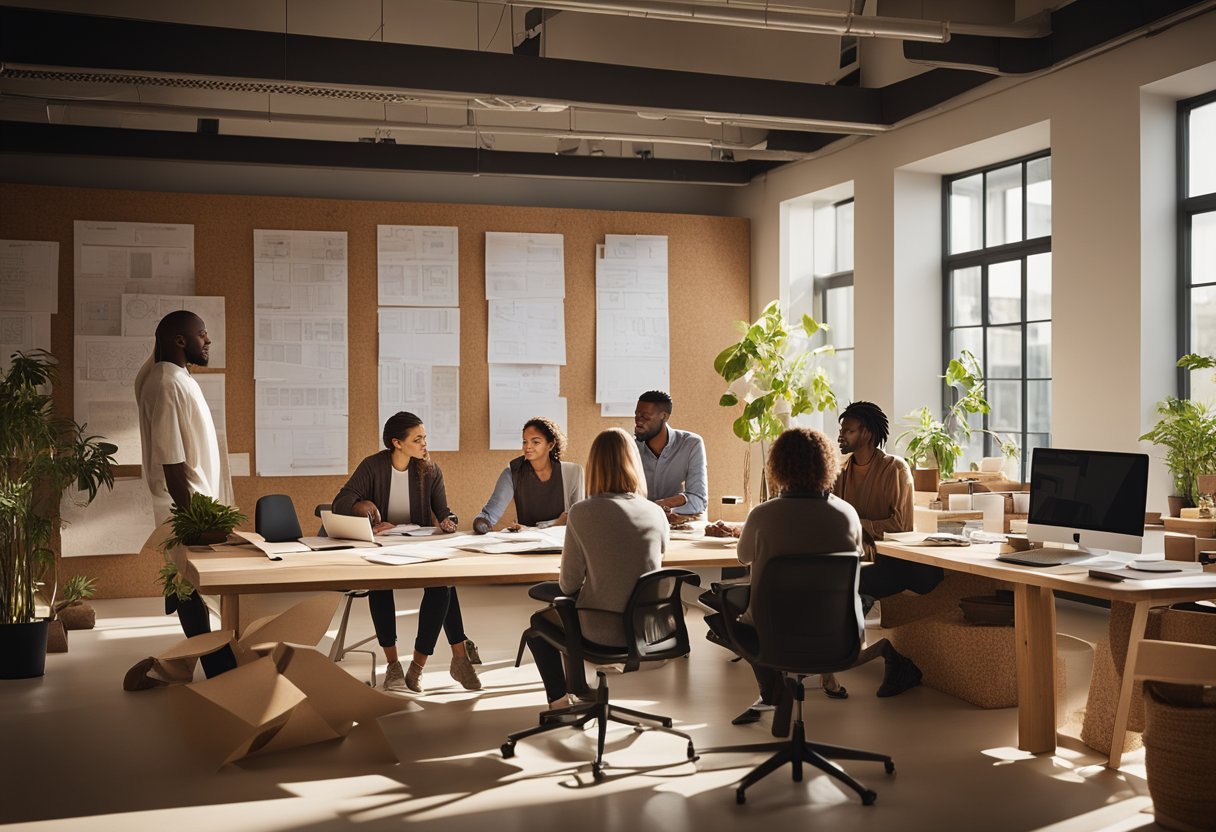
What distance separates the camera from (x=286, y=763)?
3926mm

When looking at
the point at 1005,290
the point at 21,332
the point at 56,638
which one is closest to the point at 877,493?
the point at 1005,290

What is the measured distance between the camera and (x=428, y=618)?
4.98 m

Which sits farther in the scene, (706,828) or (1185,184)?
(1185,184)

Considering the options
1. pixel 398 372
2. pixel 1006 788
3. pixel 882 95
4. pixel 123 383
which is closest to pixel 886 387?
pixel 882 95

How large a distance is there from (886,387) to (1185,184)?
2.30m

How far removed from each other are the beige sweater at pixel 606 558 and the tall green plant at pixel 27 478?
300cm

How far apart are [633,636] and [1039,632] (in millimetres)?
1498

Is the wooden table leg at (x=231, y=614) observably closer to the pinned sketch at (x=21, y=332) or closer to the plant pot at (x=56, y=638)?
the plant pot at (x=56, y=638)

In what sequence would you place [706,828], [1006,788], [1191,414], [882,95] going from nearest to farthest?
[706,828]
[1006,788]
[1191,414]
[882,95]

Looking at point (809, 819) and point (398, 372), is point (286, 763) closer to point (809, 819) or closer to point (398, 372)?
point (809, 819)

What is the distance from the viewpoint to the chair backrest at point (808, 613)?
3.43 meters

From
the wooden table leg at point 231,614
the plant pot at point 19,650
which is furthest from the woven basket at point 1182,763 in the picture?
→ the plant pot at point 19,650

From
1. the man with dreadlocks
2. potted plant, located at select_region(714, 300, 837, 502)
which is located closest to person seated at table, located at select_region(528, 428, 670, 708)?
the man with dreadlocks

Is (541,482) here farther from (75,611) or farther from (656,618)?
(75,611)
